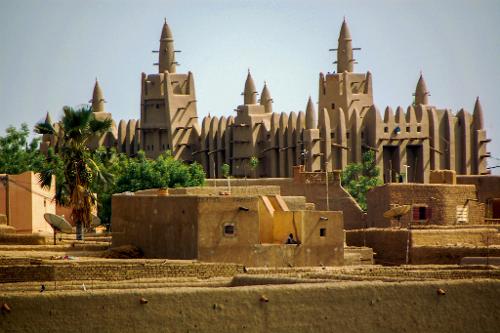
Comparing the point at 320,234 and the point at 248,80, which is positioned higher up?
the point at 248,80

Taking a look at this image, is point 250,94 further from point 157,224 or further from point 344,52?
point 157,224

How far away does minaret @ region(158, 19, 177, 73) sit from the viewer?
103312mm

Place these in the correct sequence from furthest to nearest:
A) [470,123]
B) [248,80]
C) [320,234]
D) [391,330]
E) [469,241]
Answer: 1. [248,80]
2. [470,123]
3. [469,241]
4. [320,234]
5. [391,330]

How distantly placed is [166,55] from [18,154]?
2629 centimetres

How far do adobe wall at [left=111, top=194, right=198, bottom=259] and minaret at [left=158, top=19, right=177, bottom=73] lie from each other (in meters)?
72.3

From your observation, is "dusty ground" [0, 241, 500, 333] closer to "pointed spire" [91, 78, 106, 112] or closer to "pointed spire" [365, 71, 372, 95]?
"pointed spire" [365, 71, 372, 95]

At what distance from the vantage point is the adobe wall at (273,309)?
61.9 ft

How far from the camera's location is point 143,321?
1923cm

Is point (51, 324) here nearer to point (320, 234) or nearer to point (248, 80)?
point (320, 234)

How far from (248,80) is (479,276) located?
77399mm

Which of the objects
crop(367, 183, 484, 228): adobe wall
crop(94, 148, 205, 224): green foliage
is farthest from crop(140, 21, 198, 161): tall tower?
crop(367, 183, 484, 228): adobe wall

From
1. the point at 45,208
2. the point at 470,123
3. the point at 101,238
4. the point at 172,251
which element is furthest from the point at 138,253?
the point at 470,123

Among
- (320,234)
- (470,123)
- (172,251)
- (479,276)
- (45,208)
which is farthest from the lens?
(470,123)

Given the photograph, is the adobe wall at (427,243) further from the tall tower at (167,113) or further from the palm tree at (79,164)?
the tall tower at (167,113)
